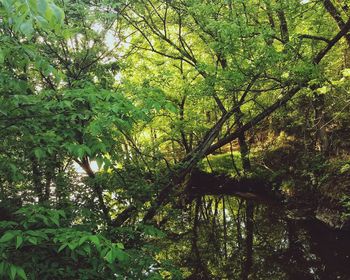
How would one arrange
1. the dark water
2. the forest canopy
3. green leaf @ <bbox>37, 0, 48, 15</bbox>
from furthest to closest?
the dark water < the forest canopy < green leaf @ <bbox>37, 0, 48, 15</bbox>

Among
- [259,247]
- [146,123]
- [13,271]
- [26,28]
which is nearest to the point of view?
[26,28]

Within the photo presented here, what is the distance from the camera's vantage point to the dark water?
855cm

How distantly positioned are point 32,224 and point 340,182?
8.79 meters

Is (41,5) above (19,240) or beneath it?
above

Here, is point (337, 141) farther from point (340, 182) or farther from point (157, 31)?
point (157, 31)

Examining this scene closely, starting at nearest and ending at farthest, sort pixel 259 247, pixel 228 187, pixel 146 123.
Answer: pixel 146 123 < pixel 259 247 < pixel 228 187

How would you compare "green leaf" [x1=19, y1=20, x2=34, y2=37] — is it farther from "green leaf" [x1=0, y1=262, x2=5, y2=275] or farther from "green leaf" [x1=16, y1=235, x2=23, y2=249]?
"green leaf" [x1=0, y1=262, x2=5, y2=275]

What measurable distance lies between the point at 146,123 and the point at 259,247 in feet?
17.3

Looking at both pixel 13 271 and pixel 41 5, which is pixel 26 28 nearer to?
pixel 41 5

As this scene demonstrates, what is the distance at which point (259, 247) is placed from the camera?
33.8 ft

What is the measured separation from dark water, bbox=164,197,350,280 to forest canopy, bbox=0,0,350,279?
12 centimetres

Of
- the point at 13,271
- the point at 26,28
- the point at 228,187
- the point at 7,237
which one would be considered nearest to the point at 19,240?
the point at 7,237

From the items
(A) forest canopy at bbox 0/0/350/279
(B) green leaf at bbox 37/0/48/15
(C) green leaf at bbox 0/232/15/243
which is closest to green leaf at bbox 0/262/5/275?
(A) forest canopy at bbox 0/0/350/279

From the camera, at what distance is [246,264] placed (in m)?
9.23
